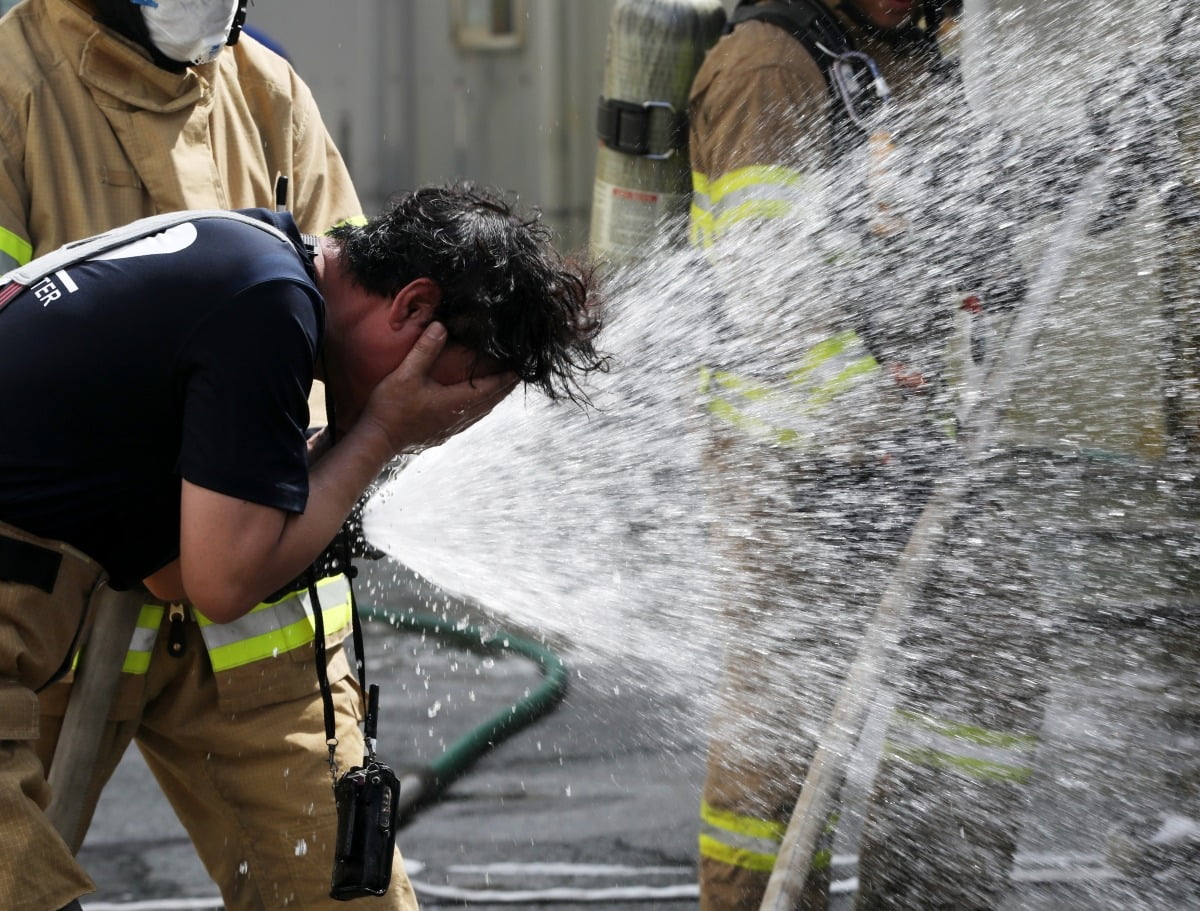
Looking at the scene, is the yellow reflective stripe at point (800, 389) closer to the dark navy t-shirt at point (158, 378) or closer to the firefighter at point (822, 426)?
the firefighter at point (822, 426)

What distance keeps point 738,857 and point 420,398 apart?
138 cm

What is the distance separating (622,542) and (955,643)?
733 millimetres

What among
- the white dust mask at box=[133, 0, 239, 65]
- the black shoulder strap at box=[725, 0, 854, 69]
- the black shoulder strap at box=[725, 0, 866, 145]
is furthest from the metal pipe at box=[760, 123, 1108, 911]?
the white dust mask at box=[133, 0, 239, 65]

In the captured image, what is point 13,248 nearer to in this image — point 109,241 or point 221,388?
point 109,241

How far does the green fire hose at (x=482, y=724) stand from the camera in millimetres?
3910

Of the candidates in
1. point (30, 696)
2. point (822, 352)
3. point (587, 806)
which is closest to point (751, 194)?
point (822, 352)

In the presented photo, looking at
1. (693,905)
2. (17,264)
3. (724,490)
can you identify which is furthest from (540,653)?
(17,264)

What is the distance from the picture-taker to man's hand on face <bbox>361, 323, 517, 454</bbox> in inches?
75.6

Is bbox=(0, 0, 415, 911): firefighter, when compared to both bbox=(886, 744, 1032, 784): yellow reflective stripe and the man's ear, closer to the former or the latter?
the man's ear

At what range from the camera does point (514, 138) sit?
29.2 ft

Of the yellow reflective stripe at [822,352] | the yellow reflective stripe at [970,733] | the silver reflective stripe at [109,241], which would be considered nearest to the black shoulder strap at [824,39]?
the yellow reflective stripe at [822,352]

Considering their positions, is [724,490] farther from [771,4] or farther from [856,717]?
[771,4]

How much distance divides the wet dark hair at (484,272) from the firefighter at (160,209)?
2.13 feet

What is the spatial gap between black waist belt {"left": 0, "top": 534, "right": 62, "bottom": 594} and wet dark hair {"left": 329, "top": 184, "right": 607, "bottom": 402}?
54 cm
